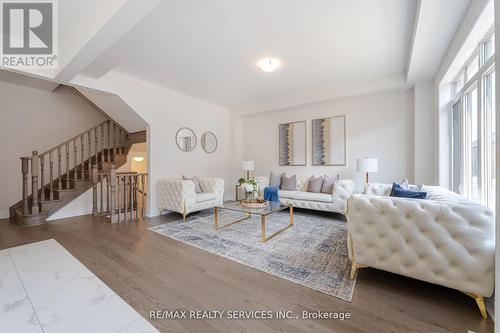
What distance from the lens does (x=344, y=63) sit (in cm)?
355

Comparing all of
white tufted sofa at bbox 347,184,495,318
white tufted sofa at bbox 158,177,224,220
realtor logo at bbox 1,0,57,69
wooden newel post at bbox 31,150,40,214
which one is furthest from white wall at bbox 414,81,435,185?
wooden newel post at bbox 31,150,40,214

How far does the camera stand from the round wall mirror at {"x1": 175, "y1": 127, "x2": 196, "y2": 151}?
16.4 ft

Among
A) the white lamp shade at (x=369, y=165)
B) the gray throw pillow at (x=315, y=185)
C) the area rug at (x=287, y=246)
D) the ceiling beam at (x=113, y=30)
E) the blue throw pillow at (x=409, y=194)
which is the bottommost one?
the area rug at (x=287, y=246)

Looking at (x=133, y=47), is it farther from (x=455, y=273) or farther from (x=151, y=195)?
(x=455, y=273)

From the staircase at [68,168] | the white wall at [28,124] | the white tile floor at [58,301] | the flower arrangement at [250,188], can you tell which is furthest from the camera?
the white wall at [28,124]

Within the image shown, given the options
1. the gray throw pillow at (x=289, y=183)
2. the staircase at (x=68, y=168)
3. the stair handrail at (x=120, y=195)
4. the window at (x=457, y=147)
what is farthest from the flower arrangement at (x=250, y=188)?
the window at (x=457, y=147)

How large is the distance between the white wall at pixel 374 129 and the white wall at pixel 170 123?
1.83m

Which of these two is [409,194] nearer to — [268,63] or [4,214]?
[268,63]

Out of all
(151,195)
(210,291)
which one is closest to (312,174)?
(151,195)

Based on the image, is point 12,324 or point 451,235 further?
point 451,235

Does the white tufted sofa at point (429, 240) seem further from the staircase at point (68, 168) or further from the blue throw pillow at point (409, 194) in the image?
the staircase at point (68, 168)

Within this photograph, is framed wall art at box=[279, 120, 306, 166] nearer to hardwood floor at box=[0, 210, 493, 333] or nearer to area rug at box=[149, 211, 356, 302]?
area rug at box=[149, 211, 356, 302]

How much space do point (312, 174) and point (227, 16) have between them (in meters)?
3.85

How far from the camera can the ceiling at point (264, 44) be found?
2332 millimetres
